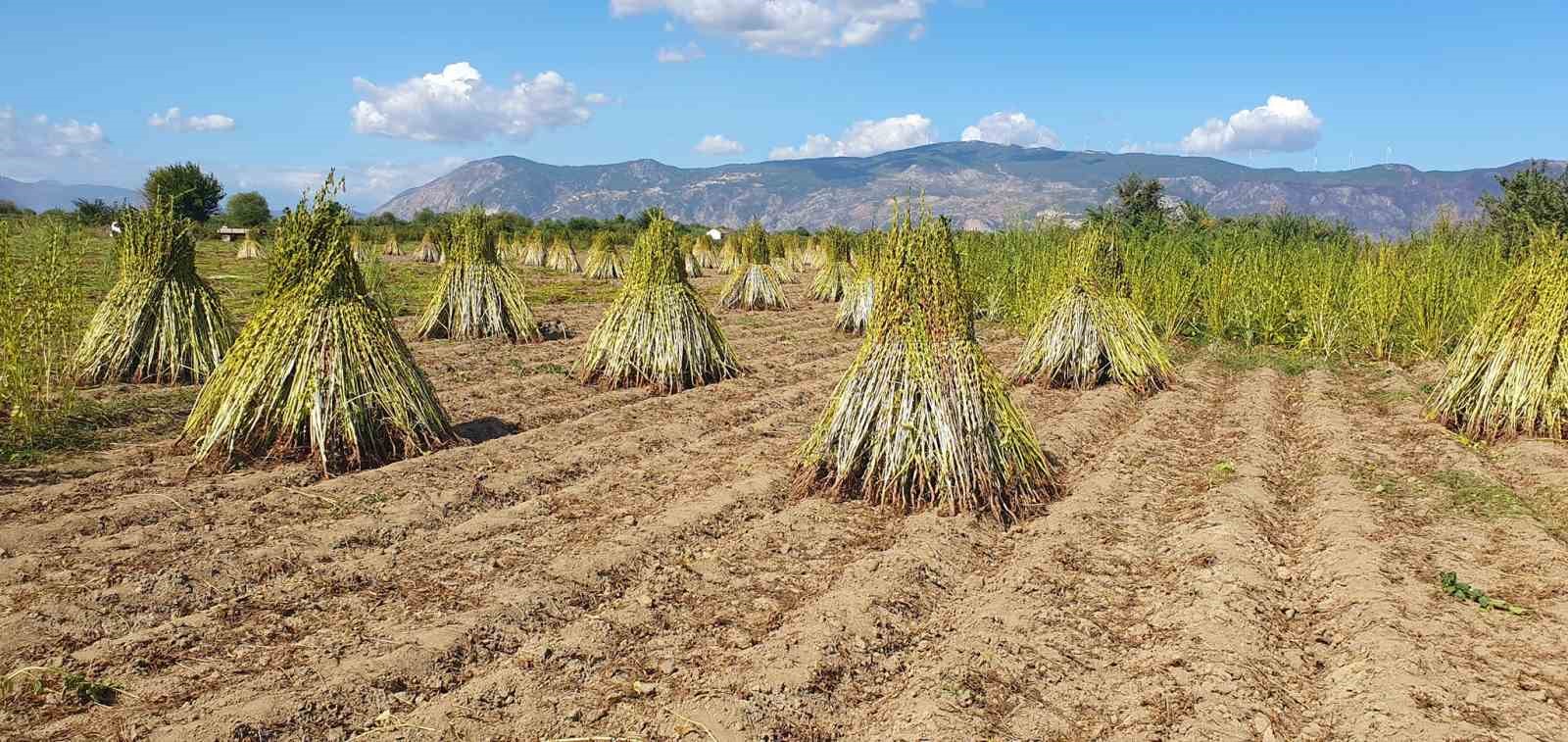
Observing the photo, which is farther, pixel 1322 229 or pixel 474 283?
pixel 1322 229

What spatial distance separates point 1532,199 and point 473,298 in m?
20.5

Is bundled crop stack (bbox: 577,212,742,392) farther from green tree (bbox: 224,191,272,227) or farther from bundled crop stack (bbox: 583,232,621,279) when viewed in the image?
green tree (bbox: 224,191,272,227)

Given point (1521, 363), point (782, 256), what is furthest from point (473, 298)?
point (782, 256)

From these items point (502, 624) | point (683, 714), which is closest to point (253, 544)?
point (502, 624)

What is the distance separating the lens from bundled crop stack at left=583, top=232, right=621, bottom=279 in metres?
24.0

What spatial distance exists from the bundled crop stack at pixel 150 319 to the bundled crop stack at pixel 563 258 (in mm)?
19746

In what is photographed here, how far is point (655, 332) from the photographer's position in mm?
8633

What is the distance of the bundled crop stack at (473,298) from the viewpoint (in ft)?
36.9

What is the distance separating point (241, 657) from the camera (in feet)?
11.0

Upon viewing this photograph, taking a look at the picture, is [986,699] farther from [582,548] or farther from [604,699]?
[582,548]

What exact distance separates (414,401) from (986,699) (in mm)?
4268

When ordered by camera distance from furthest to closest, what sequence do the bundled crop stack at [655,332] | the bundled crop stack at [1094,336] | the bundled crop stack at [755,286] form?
1. the bundled crop stack at [755,286]
2. the bundled crop stack at [1094,336]
3. the bundled crop stack at [655,332]

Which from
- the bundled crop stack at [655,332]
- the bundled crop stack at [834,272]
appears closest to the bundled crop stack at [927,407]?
the bundled crop stack at [655,332]

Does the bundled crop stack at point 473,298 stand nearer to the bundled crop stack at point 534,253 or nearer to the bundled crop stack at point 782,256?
the bundled crop stack at point 782,256
